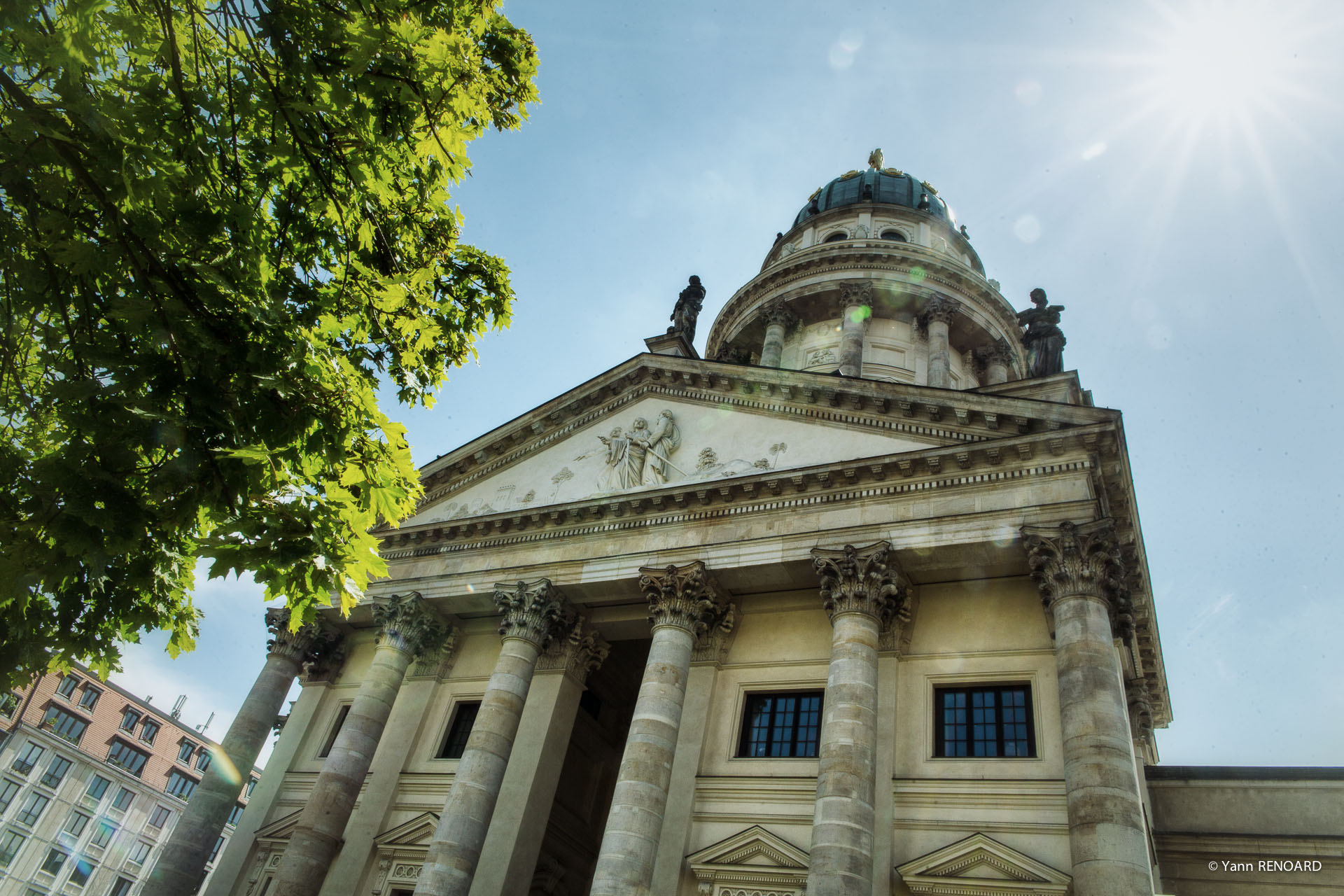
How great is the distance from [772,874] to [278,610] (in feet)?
48.5

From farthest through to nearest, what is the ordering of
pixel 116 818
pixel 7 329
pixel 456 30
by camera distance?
pixel 116 818
pixel 456 30
pixel 7 329

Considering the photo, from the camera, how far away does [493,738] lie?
1817 cm

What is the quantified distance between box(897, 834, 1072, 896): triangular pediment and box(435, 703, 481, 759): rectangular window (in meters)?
10.8

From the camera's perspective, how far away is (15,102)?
6.18 m

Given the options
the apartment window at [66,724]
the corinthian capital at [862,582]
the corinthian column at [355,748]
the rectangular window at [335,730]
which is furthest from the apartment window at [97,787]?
the corinthian capital at [862,582]

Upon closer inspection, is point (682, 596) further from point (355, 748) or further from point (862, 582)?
point (355, 748)

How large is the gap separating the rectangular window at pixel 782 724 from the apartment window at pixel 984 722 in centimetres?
240

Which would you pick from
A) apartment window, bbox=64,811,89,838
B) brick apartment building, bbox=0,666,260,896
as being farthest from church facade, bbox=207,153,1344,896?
apartment window, bbox=64,811,89,838

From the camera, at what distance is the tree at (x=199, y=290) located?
602 centimetres

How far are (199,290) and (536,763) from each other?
14.7 metres

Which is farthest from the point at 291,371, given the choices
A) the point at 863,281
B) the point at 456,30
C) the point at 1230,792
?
the point at 863,281

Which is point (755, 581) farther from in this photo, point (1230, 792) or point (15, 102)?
point (15, 102)

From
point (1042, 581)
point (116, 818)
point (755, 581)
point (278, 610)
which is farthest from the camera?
point (116, 818)

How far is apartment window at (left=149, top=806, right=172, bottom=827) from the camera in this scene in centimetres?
6138
